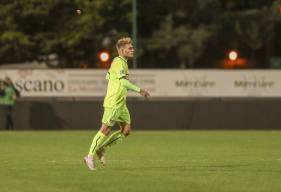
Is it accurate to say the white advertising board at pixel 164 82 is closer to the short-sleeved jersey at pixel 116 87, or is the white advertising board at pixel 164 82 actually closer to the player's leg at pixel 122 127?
the player's leg at pixel 122 127

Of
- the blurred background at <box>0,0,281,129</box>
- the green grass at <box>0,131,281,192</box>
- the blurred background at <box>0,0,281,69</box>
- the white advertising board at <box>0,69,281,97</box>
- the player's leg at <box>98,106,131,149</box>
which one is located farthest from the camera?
the blurred background at <box>0,0,281,69</box>

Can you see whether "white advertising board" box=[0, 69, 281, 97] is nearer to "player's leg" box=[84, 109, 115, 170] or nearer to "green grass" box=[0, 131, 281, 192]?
"green grass" box=[0, 131, 281, 192]

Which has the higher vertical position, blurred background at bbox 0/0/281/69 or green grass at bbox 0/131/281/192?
blurred background at bbox 0/0/281/69

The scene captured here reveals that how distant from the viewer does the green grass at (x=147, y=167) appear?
13727 mm

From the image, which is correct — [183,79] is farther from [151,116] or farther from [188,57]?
[188,57]

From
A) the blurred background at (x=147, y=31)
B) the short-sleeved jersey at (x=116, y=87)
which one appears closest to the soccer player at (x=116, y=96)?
the short-sleeved jersey at (x=116, y=87)

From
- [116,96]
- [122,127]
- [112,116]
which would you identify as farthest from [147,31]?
[112,116]

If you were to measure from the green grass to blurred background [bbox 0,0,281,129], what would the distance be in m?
10.5

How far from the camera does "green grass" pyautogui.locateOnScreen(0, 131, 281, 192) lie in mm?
13727

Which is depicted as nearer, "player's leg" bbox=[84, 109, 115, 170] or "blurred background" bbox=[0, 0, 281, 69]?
"player's leg" bbox=[84, 109, 115, 170]

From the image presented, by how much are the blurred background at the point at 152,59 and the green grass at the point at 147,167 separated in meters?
10.5

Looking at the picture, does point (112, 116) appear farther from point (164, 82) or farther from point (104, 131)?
point (164, 82)

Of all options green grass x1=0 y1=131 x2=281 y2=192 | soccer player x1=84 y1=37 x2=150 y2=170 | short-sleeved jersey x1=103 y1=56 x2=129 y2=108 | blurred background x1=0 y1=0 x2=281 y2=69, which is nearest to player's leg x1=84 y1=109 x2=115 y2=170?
soccer player x1=84 y1=37 x2=150 y2=170

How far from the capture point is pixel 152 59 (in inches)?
2625
